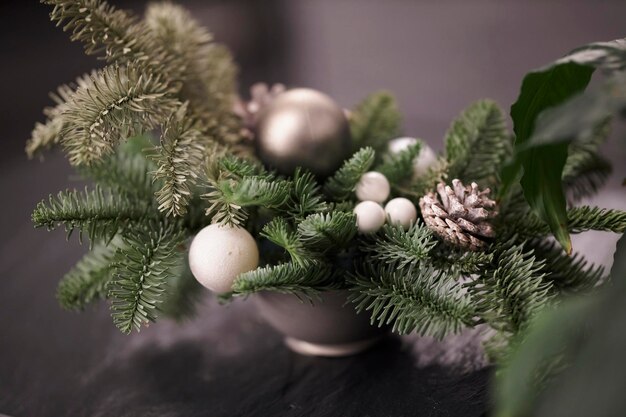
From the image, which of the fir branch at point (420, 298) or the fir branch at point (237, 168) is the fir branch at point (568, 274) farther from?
the fir branch at point (237, 168)

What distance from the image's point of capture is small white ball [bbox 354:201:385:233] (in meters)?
0.43

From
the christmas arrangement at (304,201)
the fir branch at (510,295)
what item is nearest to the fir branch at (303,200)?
the christmas arrangement at (304,201)

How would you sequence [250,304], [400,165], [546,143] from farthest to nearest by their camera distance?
[250,304], [400,165], [546,143]

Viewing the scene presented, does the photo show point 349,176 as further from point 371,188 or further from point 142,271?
point 142,271

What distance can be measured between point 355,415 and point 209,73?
28cm

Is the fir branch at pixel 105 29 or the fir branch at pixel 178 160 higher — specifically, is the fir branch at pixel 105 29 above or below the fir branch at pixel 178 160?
above

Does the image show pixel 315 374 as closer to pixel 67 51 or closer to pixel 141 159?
pixel 141 159

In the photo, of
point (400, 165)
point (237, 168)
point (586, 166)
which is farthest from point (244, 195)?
point (586, 166)

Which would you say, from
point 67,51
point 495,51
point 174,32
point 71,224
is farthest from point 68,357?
point 495,51

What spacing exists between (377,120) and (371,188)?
13cm

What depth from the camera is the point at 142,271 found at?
42 cm

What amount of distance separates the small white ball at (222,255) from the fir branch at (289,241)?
1.0 inches

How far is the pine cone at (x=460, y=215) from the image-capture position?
1.34ft

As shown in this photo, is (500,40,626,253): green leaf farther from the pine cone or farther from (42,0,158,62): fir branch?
(42,0,158,62): fir branch
